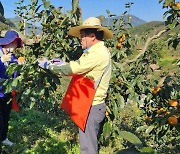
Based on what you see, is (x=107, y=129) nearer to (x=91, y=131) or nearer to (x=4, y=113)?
(x=91, y=131)

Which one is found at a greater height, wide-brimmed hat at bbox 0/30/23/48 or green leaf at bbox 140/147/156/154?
green leaf at bbox 140/147/156/154

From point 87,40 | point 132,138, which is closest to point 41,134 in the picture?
point 87,40

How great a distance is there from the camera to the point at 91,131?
2.16 metres

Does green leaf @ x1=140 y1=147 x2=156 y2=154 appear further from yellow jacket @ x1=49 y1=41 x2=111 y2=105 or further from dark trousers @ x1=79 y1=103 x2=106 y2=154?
Result: dark trousers @ x1=79 y1=103 x2=106 y2=154

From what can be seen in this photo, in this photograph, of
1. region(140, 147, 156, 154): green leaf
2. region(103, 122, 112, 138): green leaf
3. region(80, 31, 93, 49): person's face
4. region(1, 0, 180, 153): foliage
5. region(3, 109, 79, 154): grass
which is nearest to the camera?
region(140, 147, 156, 154): green leaf

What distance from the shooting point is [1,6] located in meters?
1.01

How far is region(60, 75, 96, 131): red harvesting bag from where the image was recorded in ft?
6.81

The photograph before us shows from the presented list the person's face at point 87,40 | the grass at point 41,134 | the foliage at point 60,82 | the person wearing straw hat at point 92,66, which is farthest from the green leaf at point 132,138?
the grass at point 41,134

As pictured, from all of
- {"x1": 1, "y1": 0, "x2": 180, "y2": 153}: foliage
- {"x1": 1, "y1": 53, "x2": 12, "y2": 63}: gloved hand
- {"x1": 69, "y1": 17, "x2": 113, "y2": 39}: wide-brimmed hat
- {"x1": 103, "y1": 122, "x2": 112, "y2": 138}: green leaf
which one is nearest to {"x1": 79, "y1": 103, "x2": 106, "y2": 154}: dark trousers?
{"x1": 1, "y1": 0, "x2": 180, "y2": 153}: foliage

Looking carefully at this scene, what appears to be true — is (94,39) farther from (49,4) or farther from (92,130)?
(49,4)

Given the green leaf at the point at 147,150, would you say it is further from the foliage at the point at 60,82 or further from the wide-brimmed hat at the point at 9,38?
the wide-brimmed hat at the point at 9,38

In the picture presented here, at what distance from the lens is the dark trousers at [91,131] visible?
7.07ft

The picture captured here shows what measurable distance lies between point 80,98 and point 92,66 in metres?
0.25

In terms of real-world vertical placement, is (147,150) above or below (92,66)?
above
